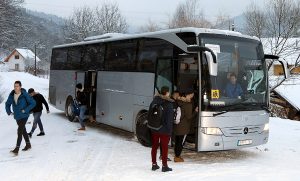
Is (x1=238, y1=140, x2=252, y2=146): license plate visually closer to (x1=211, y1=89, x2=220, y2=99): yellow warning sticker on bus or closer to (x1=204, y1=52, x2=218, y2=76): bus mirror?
(x1=211, y1=89, x2=220, y2=99): yellow warning sticker on bus

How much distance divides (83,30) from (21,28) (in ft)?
68.5

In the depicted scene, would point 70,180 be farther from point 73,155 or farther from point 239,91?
point 239,91

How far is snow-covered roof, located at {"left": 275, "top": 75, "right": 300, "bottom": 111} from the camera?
101ft

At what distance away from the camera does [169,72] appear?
10.8 metres

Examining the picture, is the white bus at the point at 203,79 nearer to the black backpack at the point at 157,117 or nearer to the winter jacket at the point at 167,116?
the winter jacket at the point at 167,116

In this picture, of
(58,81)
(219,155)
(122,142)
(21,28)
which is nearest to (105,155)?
(122,142)

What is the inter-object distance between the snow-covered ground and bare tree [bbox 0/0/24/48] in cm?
1903

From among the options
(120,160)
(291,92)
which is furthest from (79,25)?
(120,160)

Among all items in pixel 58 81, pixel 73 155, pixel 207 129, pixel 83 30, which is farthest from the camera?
→ pixel 83 30

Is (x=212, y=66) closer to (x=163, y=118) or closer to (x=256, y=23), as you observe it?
(x=163, y=118)

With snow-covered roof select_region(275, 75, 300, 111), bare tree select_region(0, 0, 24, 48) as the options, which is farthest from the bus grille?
bare tree select_region(0, 0, 24, 48)

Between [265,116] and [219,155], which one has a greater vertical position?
[265,116]

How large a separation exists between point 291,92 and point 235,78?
84.7 ft

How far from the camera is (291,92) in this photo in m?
34.0
